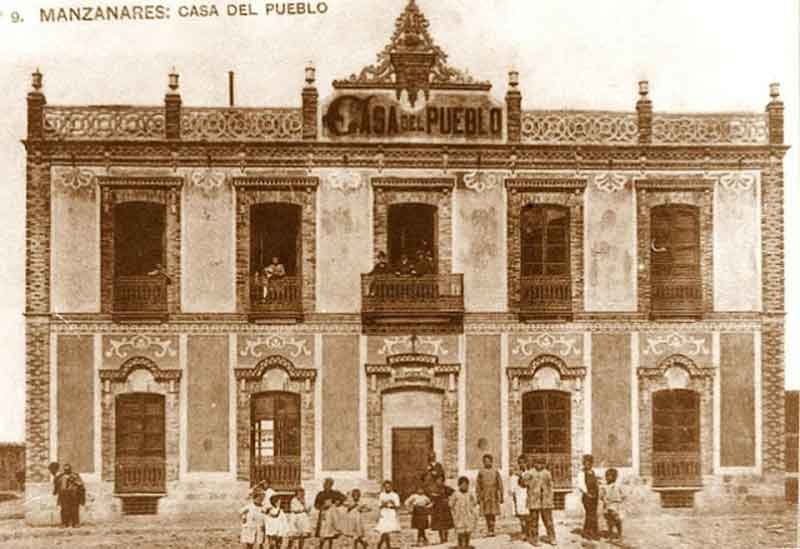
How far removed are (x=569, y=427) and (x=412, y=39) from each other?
297 inches

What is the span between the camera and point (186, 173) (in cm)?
2648

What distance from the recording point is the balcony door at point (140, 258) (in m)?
26.2

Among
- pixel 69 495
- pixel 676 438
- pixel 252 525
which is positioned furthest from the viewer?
pixel 676 438

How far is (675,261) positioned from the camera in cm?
2667

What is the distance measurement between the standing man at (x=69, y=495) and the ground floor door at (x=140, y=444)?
669 millimetres

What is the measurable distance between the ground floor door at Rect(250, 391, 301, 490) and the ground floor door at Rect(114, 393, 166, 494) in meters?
1.65

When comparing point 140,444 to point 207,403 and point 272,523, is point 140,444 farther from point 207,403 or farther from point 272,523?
point 272,523

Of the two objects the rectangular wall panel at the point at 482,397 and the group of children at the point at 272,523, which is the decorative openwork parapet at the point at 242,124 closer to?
the rectangular wall panel at the point at 482,397

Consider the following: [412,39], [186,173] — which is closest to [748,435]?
[412,39]

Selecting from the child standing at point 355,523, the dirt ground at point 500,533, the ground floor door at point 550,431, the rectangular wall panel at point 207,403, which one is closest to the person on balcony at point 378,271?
the rectangular wall panel at point 207,403

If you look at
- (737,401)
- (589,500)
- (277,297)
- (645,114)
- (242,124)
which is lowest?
(589,500)

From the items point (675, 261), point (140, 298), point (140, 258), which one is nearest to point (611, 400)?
point (675, 261)

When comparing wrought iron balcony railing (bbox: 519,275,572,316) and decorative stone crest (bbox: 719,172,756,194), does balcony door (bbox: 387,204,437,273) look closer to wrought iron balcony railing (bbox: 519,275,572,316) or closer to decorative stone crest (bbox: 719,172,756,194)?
wrought iron balcony railing (bbox: 519,275,572,316)

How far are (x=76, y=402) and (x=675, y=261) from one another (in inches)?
438
